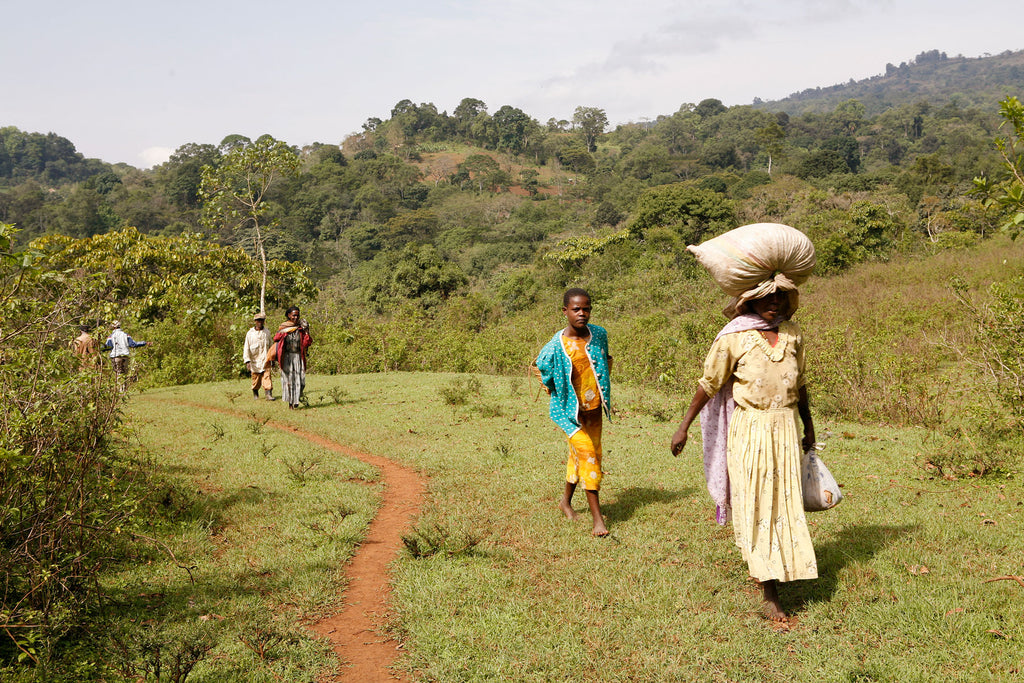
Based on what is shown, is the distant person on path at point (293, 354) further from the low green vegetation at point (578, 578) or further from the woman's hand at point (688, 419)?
the woman's hand at point (688, 419)

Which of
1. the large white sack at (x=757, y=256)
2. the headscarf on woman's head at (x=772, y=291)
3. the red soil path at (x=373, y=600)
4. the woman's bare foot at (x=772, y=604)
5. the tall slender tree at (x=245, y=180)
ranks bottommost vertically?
the red soil path at (x=373, y=600)

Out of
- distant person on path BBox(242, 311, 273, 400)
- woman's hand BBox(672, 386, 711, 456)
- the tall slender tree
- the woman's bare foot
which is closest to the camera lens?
the woman's bare foot

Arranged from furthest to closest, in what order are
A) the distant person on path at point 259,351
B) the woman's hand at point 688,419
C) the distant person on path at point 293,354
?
the distant person on path at point 259,351 → the distant person on path at point 293,354 → the woman's hand at point 688,419

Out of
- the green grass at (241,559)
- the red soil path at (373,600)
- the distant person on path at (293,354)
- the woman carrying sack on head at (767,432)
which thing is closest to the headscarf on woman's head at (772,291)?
the woman carrying sack on head at (767,432)

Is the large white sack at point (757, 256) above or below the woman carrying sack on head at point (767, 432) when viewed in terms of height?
above

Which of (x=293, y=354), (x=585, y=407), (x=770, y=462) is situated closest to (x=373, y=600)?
(x=585, y=407)

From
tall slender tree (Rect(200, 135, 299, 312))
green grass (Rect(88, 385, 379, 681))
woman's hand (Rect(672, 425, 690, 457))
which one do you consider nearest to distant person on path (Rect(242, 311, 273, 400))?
tall slender tree (Rect(200, 135, 299, 312))

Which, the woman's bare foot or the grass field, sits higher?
the woman's bare foot

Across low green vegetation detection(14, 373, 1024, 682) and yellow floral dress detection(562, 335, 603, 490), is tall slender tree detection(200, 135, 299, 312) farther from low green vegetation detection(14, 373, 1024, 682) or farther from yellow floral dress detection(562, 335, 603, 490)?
yellow floral dress detection(562, 335, 603, 490)

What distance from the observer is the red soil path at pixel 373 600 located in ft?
12.7

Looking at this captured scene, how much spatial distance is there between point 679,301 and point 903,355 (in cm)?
1122

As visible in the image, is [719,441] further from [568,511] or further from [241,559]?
[241,559]

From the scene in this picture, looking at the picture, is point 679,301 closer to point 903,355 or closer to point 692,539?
point 903,355

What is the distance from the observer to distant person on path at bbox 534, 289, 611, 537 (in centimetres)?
553
